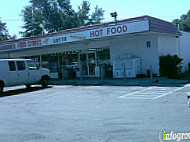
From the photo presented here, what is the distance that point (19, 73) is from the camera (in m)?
15.2

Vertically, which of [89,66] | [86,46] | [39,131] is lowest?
[39,131]

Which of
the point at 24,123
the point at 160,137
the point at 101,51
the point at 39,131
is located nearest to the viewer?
the point at 160,137

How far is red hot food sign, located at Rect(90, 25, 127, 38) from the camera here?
53.2ft

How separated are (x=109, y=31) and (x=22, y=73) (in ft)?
21.1

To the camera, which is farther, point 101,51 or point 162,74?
point 101,51

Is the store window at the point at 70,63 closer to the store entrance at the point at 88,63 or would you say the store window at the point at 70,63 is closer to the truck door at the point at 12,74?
the store entrance at the point at 88,63

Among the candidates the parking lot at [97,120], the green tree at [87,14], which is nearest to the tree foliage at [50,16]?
the green tree at [87,14]

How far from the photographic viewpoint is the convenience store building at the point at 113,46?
16.6 m

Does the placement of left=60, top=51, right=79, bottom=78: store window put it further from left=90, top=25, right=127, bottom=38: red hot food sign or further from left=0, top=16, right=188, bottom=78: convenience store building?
left=90, top=25, right=127, bottom=38: red hot food sign

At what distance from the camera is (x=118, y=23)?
668 inches

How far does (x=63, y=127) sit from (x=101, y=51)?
1482 centimetres

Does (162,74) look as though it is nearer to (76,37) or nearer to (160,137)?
(76,37)

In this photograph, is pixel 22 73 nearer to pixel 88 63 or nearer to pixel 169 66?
pixel 88 63

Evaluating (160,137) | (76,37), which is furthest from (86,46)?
(160,137)
